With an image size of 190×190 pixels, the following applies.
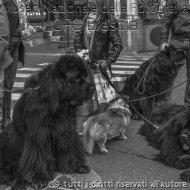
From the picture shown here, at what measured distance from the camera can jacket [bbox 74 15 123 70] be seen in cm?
602

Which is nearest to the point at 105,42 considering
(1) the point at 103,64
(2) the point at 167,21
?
(1) the point at 103,64

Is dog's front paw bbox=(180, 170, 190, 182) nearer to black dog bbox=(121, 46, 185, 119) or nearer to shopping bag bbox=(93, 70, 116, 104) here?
shopping bag bbox=(93, 70, 116, 104)

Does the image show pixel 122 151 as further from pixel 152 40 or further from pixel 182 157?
pixel 152 40

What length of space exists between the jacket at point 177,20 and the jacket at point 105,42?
0.86m

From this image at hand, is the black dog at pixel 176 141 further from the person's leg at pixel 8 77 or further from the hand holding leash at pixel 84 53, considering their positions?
the person's leg at pixel 8 77

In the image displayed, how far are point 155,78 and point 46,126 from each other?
316 cm

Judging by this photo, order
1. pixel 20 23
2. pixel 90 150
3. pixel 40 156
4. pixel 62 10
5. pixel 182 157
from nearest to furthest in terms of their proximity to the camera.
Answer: pixel 40 156, pixel 182 157, pixel 90 150, pixel 20 23, pixel 62 10

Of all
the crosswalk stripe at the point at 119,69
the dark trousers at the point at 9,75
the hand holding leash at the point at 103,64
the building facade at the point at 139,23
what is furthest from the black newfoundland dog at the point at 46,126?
the building facade at the point at 139,23

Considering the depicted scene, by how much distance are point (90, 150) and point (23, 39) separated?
5.81 ft

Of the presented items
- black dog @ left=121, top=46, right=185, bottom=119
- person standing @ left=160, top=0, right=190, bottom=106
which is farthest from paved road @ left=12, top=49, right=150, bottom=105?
person standing @ left=160, top=0, right=190, bottom=106

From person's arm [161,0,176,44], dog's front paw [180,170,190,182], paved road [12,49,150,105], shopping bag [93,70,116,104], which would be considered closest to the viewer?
dog's front paw [180,170,190,182]

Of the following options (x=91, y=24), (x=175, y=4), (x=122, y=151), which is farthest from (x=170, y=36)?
(x=122, y=151)

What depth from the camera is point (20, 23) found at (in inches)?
224

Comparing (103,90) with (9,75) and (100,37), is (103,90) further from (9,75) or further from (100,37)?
(9,75)
